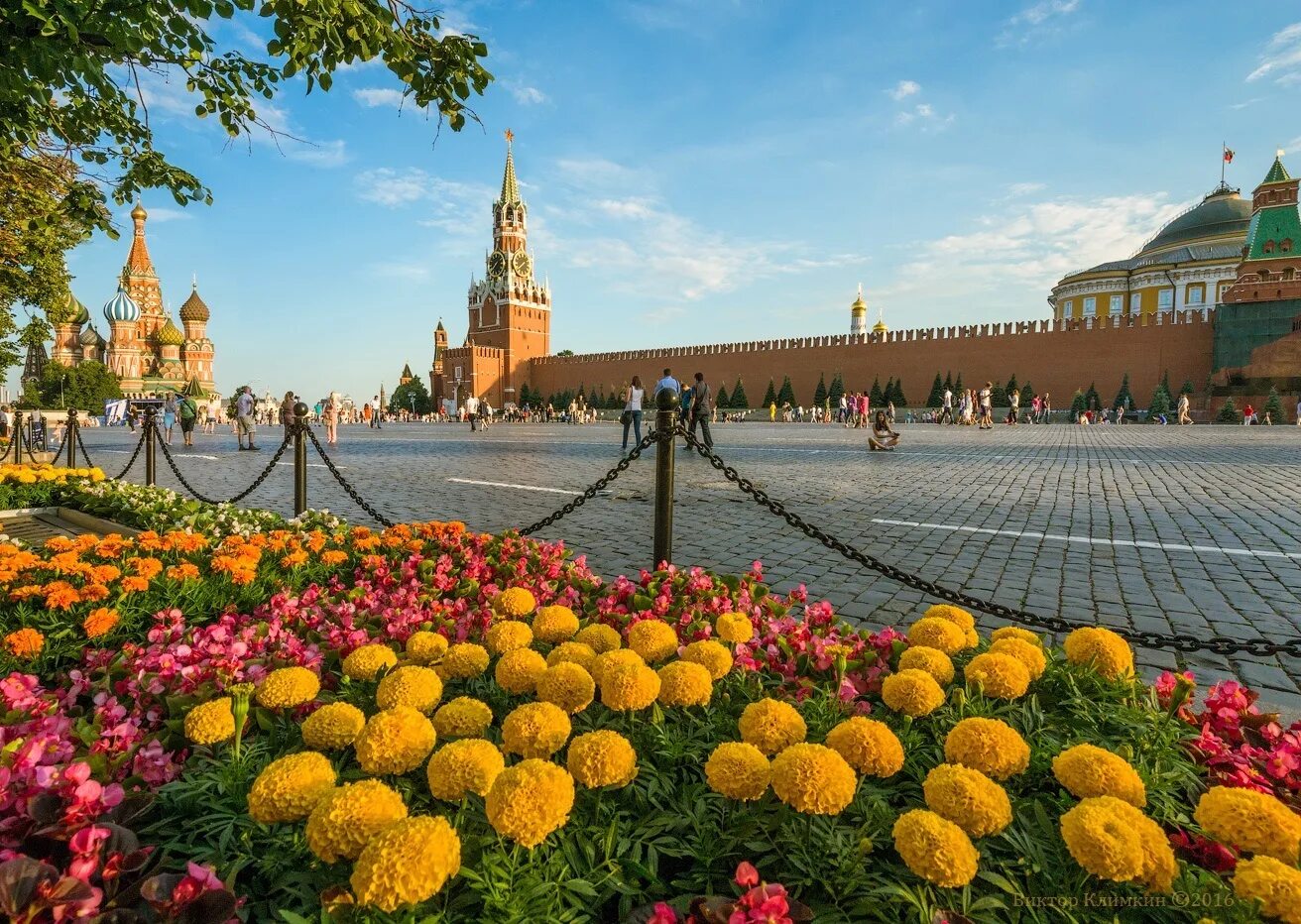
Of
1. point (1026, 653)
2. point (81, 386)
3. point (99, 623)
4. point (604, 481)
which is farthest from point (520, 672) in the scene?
point (81, 386)

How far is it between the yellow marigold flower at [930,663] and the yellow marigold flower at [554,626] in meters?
0.89

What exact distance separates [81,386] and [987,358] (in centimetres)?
6478

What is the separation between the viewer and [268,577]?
9.20 feet

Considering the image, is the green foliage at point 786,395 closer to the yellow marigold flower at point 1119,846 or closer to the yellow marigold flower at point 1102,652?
the yellow marigold flower at point 1102,652

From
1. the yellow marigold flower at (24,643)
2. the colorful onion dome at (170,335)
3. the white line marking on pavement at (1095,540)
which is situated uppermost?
the colorful onion dome at (170,335)

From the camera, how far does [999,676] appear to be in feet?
5.13

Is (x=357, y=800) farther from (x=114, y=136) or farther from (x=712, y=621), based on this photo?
(x=114, y=136)

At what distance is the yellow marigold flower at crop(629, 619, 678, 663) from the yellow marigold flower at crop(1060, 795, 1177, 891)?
982mm

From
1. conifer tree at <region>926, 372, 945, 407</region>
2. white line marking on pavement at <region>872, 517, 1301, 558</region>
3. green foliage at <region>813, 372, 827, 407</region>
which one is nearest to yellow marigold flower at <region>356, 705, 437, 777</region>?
white line marking on pavement at <region>872, 517, 1301, 558</region>

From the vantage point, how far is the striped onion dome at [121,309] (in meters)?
59.1

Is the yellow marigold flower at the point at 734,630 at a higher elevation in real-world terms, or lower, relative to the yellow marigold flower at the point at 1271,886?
higher

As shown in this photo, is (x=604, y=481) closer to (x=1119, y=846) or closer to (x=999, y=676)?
(x=999, y=676)

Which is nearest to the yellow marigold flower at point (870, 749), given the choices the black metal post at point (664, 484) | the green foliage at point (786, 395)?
the black metal post at point (664, 484)

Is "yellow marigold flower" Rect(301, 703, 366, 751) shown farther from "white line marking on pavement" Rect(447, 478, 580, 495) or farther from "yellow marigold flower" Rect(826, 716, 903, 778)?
"white line marking on pavement" Rect(447, 478, 580, 495)
